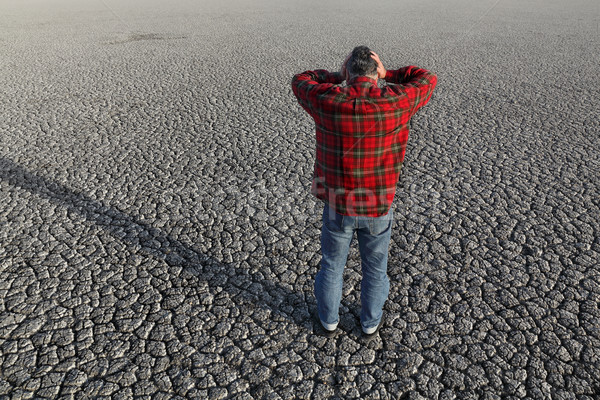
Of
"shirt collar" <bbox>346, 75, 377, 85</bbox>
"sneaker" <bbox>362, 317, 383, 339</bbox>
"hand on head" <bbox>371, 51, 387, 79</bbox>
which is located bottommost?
"sneaker" <bbox>362, 317, 383, 339</bbox>

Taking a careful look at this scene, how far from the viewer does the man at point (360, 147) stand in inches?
87.5

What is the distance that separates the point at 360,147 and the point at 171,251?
1962 millimetres

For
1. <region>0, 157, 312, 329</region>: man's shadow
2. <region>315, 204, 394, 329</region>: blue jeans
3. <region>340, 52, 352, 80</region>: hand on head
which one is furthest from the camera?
<region>0, 157, 312, 329</region>: man's shadow

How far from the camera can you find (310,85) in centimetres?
230

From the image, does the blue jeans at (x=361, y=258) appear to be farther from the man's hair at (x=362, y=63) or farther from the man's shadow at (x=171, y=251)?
the man's hair at (x=362, y=63)

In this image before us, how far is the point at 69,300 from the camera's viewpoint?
3.22 metres

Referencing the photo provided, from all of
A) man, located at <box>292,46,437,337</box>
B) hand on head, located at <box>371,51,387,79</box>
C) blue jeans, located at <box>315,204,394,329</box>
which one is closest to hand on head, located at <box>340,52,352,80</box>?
man, located at <box>292,46,437,337</box>

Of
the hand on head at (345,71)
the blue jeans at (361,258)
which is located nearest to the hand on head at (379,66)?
the hand on head at (345,71)

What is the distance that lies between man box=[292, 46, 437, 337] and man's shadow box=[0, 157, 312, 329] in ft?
1.84

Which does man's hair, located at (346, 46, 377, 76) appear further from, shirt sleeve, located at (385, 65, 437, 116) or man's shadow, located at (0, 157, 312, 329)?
man's shadow, located at (0, 157, 312, 329)

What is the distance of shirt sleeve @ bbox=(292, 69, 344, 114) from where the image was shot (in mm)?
2260

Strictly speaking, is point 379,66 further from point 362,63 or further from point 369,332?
point 369,332

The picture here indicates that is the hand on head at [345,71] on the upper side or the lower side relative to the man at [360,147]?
upper

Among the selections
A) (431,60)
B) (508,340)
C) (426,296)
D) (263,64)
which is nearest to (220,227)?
(426,296)
